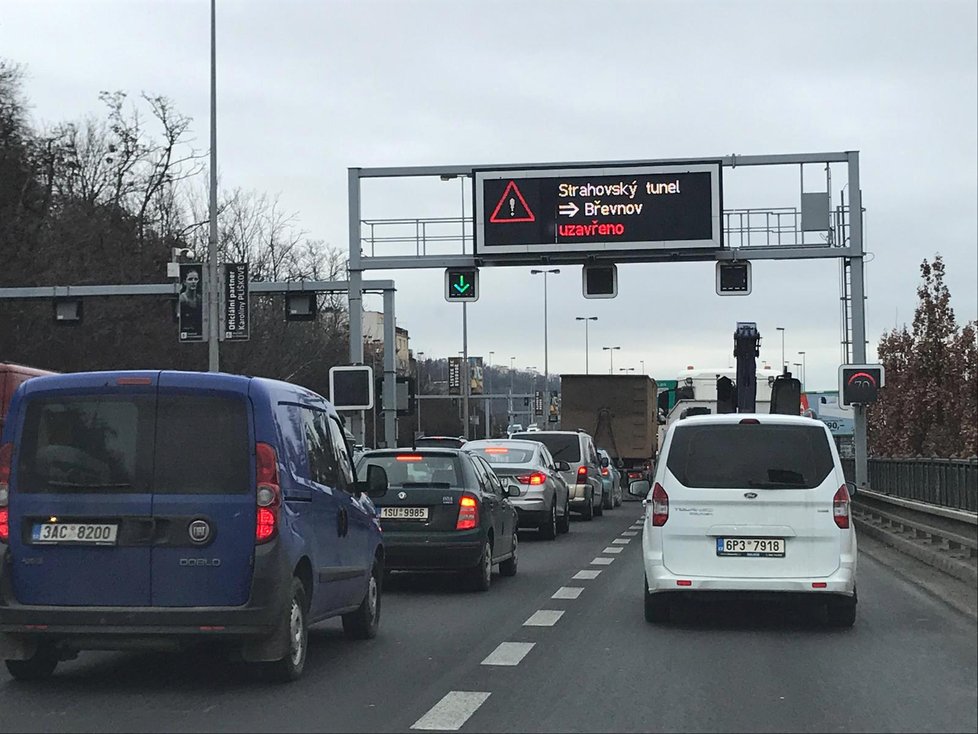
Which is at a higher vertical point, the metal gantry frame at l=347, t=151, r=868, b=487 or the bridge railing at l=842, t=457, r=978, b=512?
the metal gantry frame at l=347, t=151, r=868, b=487

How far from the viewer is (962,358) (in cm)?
5797

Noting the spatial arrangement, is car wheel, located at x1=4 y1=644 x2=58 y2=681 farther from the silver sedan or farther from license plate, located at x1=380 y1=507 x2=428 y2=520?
the silver sedan

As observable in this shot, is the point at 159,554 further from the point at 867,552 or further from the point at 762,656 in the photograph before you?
the point at 867,552

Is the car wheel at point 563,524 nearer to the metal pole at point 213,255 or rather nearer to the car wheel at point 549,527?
the car wheel at point 549,527

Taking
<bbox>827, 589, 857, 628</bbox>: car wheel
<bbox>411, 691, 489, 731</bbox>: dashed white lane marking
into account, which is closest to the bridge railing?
<bbox>827, 589, 857, 628</bbox>: car wheel

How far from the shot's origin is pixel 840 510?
12.3 metres

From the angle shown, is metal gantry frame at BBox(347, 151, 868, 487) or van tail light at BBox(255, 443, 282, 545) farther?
metal gantry frame at BBox(347, 151, 868, 487)

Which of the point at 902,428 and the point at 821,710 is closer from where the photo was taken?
the point at 821,710

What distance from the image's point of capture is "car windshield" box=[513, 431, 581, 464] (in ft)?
105

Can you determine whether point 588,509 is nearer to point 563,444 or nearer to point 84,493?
point 563,444

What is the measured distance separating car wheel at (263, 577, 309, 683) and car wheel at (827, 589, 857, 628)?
4.84 meters

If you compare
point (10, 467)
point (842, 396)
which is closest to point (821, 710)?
point (10, 467)

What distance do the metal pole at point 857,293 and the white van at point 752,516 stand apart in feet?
63.3

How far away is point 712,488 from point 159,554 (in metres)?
5.12
